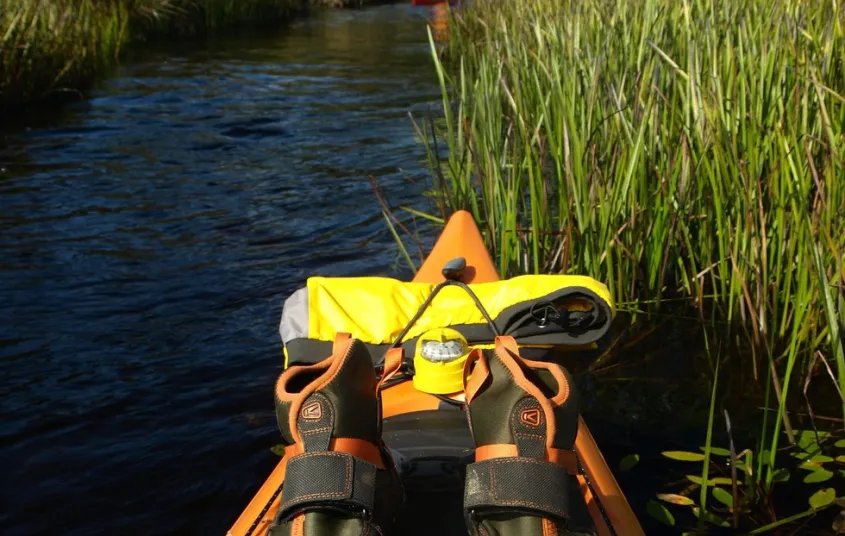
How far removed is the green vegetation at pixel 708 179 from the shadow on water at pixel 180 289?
15.6 inches

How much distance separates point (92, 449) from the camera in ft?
12.5

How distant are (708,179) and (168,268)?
346 cm

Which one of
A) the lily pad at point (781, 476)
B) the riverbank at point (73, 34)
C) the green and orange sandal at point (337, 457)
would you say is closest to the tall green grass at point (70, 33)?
the riverbank at point (73, 34)

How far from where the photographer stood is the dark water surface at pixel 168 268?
3.61 metres

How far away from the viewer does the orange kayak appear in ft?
7.88

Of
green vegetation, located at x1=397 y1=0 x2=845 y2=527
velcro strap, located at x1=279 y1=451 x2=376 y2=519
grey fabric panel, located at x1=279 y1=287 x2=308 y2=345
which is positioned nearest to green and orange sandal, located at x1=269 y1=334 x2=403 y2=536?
velcro strap, located at x1=279 y1=451 x2=376 y2=519

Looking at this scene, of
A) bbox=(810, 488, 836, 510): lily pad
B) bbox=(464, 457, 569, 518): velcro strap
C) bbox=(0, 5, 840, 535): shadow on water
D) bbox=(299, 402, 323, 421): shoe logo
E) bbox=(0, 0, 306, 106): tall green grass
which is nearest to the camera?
bbox=(464, 457, 569, 518): velcro strap

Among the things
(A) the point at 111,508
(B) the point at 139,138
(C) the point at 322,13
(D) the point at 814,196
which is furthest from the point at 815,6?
(C) the point at 322,13

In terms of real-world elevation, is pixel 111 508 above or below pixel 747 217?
below

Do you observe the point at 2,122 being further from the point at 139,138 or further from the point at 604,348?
the point at 604,348

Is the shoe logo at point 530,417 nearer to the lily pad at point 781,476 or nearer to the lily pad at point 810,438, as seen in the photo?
the lily pad at point 781,476

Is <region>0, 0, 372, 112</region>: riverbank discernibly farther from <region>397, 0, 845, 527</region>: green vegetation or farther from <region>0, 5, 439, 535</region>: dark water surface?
<region>397, 0, 845, 527</region>: green vegetation

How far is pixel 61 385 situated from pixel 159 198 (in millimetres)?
3157

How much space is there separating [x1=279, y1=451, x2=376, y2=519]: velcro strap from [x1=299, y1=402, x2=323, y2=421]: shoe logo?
0.30 ft
